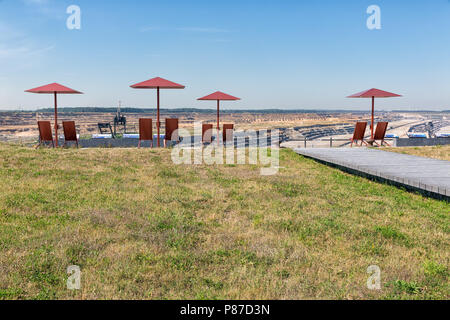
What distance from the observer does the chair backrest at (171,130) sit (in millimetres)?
13691

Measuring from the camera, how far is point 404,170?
8.27 metres

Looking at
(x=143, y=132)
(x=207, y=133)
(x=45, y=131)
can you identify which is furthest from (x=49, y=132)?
(x=207, y=133)

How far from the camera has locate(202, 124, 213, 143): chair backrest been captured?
14844 mm

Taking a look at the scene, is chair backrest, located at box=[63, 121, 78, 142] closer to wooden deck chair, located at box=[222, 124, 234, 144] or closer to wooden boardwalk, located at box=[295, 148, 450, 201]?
wooden deck chair, located at box=[222, 124, 234, 144]

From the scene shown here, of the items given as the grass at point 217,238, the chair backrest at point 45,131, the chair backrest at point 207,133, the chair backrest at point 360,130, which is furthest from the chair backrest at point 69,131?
the chair backrest at point 360,130

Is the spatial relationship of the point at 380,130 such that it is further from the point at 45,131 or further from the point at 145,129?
the point at 45,131

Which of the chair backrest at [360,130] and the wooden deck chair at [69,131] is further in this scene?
the chair backrest at [360,130]

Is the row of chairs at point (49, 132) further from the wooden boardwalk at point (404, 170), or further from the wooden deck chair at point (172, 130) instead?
the wooden boardwalk at point (404, 170)

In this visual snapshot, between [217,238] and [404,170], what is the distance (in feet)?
18.8

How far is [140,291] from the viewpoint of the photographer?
3.19 meters

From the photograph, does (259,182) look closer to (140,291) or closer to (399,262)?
(399,262)

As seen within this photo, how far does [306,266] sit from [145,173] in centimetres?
589

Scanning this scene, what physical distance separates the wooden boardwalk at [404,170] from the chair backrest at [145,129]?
242 inches

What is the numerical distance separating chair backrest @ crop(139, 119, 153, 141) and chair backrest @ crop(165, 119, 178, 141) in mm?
644
